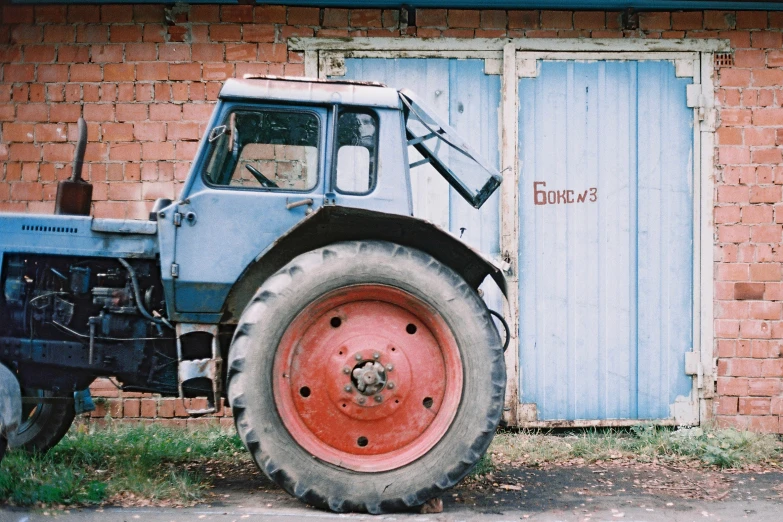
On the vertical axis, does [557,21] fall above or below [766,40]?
above

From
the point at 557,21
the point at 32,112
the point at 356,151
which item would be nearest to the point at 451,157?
the point at 356,151

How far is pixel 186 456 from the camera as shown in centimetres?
460

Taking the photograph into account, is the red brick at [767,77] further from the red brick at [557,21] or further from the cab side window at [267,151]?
the cab side window at [267,151]

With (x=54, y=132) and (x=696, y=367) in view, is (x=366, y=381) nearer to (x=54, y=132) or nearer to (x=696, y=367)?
(x=696, y=367)

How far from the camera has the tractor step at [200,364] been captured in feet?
11.5

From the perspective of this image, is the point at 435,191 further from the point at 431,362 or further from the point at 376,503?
the point at 376,503

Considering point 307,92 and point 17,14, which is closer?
point 307,92

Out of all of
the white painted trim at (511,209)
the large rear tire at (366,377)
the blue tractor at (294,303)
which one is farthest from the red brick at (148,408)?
the white painted trim at (511,209)

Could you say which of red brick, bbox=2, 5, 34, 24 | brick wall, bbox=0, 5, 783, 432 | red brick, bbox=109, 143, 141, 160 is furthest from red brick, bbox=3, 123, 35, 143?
red brick, bbox=2, 5, 34, 24

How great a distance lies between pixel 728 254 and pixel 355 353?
3.50m

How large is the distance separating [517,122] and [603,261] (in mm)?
1273

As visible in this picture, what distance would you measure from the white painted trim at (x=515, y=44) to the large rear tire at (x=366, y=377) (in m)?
2.62

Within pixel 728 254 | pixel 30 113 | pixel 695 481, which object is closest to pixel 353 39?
pixel 30 113

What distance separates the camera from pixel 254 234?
3.57 meters
